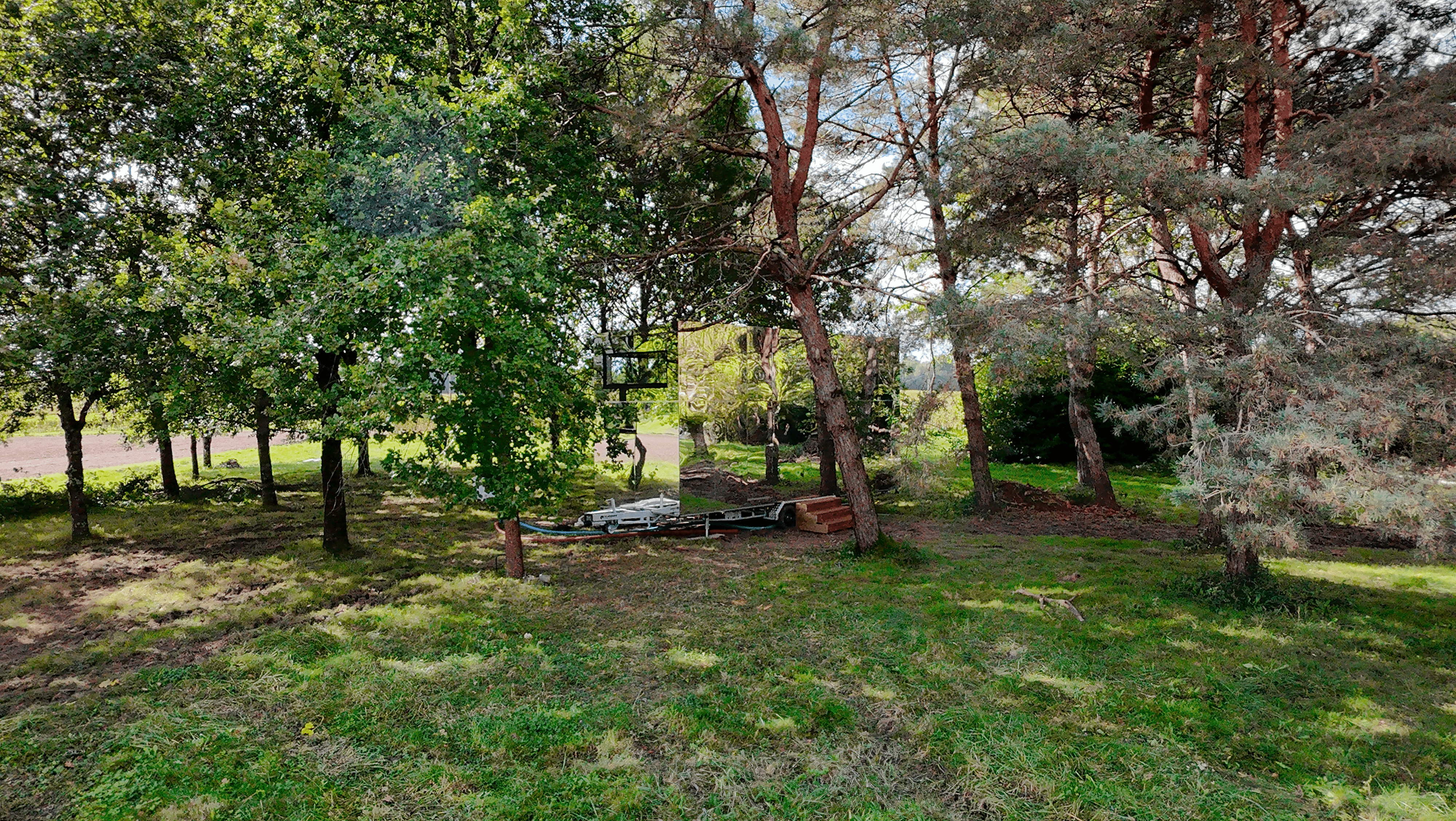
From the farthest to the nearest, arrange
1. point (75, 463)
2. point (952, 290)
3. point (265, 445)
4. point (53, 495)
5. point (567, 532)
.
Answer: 1. point (53, 495)
2. point (265, 445)
3. point (567, 532)
4. point (75, 463)
5. point (952, 290)

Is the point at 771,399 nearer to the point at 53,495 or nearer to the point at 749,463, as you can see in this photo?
the point at 749,463

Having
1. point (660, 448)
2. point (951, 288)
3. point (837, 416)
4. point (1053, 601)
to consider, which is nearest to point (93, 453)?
point (660, 448)

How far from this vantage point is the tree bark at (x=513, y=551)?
8.26 m

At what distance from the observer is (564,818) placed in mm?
3574

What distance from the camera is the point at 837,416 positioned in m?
8.73

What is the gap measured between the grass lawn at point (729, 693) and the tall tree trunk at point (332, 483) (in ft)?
3.23

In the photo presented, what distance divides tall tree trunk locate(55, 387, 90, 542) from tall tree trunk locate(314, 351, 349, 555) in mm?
3669

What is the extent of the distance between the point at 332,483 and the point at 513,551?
343cm

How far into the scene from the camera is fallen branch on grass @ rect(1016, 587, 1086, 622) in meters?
6.54

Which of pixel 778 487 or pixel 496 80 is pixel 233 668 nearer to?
pixel 496 80

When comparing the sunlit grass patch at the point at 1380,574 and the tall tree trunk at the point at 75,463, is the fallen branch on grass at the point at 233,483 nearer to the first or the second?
the tall tree trunk at the point at 75,463

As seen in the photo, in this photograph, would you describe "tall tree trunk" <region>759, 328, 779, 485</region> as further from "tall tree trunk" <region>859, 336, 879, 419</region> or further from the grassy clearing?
"tall tree trunk" <region>859, 336, 879, 419</region>

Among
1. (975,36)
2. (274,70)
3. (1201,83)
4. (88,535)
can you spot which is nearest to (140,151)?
(274,70)

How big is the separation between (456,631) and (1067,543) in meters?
8.19
